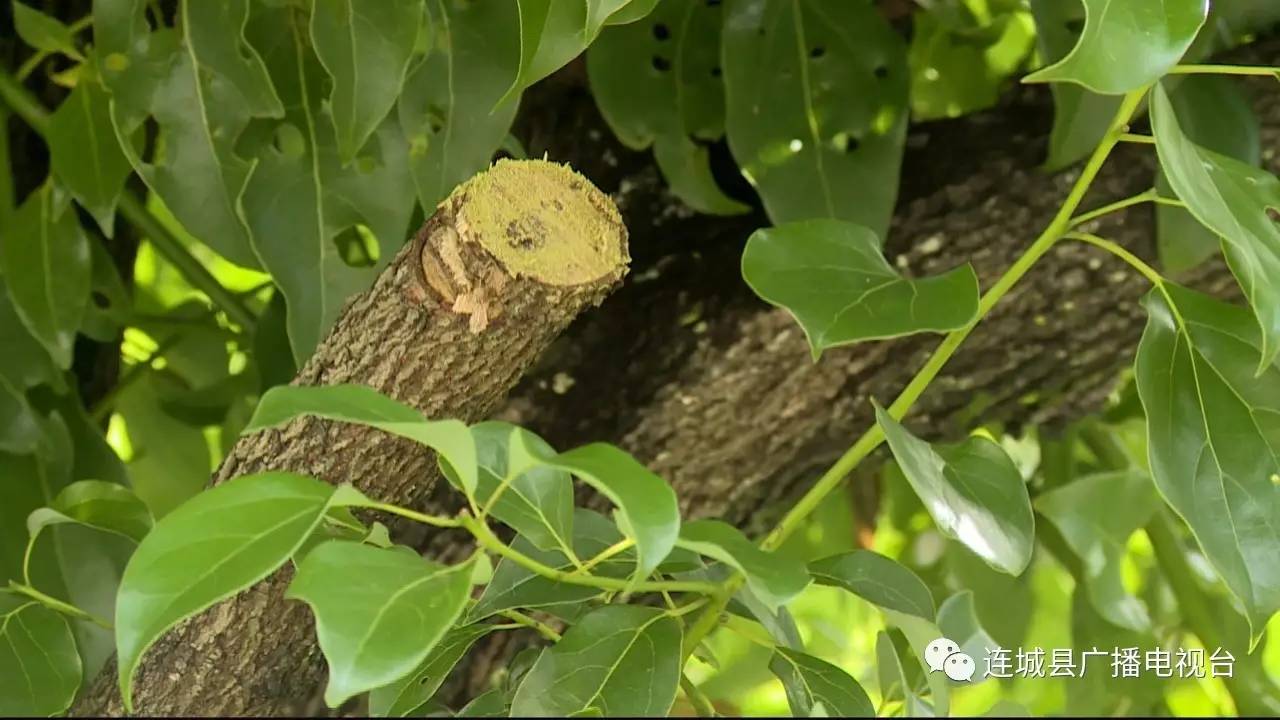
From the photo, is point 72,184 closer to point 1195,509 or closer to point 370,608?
point 370,608

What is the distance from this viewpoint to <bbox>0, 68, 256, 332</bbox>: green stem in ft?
2.15

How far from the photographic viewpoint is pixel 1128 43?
331 millimetres

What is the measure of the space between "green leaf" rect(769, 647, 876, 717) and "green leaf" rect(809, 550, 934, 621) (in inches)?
1.2

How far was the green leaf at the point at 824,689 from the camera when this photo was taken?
41cm

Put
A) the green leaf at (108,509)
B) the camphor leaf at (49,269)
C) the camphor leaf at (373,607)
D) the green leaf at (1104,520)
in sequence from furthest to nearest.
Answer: the green leaf at (1104,520) → the camphor leaf at (49,269) → the green leaf at (108,509) → the camphor leaf at (373,607)

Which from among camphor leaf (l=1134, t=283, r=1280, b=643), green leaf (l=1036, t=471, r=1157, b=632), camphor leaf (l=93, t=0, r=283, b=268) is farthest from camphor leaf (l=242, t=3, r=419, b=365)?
green leaf (l=1036, t=471, r=1157, b=632)

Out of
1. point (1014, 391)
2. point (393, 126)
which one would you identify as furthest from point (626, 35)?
point (1014, 391)

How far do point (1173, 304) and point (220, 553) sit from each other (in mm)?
365

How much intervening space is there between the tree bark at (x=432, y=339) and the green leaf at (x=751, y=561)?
121mm

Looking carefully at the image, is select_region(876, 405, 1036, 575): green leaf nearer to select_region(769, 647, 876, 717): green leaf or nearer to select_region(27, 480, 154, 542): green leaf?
select_region(769, 647, 876, 717): green leaf

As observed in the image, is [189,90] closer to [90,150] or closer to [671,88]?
[90,150]

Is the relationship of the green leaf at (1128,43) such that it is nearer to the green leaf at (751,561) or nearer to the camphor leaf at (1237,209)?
the camphor leaf at (1237,209)

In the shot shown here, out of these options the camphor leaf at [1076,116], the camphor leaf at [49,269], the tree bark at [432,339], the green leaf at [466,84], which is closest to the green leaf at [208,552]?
the tree bark at [432,339]

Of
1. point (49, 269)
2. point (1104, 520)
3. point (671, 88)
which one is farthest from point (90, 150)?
point (1104, 520)
